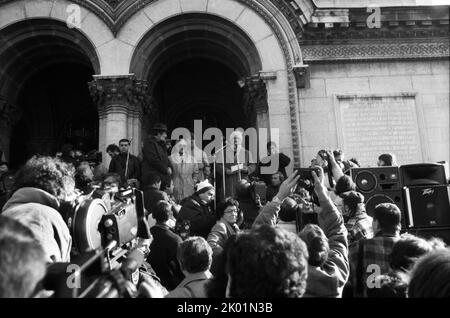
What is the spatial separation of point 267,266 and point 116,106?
9.43 m

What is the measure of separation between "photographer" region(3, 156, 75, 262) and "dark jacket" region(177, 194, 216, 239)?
2.48m

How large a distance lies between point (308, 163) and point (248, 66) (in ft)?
10.8

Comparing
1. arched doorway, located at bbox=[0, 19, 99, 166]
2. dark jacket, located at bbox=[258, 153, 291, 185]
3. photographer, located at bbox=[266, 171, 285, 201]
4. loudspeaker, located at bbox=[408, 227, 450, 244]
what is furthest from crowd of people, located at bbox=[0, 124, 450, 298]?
arched doorway, located at bbox=[0, 19, 99, 166]

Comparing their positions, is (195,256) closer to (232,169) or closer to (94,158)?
(232,169)

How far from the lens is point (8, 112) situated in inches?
459

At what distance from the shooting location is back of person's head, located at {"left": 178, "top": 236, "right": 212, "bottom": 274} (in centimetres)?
302

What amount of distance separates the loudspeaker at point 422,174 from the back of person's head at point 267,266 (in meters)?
4.34

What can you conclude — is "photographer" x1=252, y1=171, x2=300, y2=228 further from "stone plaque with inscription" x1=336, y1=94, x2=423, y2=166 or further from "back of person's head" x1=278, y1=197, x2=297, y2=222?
"stone plaque with inscription" x1=336, y1=94, x2=423, y2=166

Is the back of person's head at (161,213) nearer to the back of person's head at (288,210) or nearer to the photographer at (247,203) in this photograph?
the back of person's head at (288,210)

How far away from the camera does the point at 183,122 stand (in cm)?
1605

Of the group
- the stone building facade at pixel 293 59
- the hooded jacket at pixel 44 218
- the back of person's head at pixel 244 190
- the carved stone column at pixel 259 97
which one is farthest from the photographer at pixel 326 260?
the carved stone column at pixel 259 97

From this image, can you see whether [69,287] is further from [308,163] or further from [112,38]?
[112,38]

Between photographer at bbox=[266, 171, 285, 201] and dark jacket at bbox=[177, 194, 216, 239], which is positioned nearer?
dark jacket at bbox=[177, 194, 216, 239]
